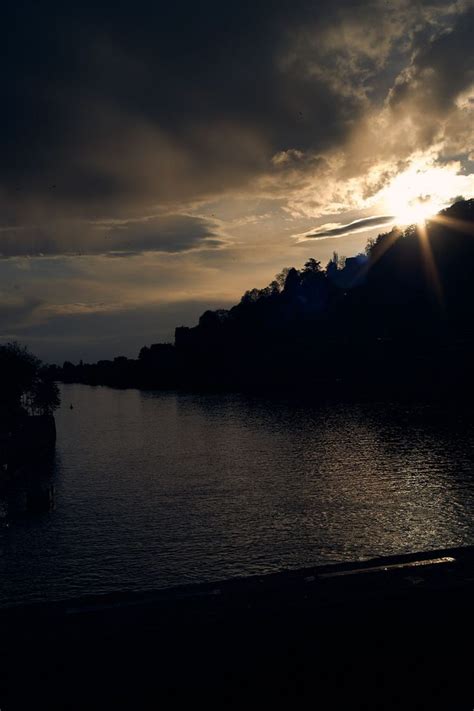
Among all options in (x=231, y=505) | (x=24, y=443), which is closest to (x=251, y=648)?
(x=231, y=505)

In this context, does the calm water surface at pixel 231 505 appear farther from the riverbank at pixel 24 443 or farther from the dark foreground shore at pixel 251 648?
the dark foreground shore at pixel 251 648

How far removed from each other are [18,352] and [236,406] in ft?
270

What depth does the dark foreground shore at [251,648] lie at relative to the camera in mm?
24328

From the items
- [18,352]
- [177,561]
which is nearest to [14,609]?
[177,561]

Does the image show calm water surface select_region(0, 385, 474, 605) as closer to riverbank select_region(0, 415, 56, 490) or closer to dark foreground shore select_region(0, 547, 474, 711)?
riverbank select_region(0, 415, 56, 490)

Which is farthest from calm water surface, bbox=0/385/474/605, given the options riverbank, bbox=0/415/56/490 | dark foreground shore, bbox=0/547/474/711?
dark foreground shore, bbox=0/547/474/711

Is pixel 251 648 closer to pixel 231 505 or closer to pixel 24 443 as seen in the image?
pixel 231 505

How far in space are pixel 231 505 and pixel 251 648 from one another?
38083 millimetres

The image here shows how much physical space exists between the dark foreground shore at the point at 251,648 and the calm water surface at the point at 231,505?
1481 centimetres

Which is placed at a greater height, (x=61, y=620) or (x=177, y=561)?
(x=61, y=620)

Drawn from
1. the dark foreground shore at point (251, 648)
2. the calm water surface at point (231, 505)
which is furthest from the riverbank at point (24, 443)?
the dark foreground shore at point (251, 648)

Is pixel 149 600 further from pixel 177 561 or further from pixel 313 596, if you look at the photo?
pixel 177 561

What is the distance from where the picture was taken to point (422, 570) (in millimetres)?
31281

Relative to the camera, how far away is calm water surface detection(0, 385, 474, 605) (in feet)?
151
